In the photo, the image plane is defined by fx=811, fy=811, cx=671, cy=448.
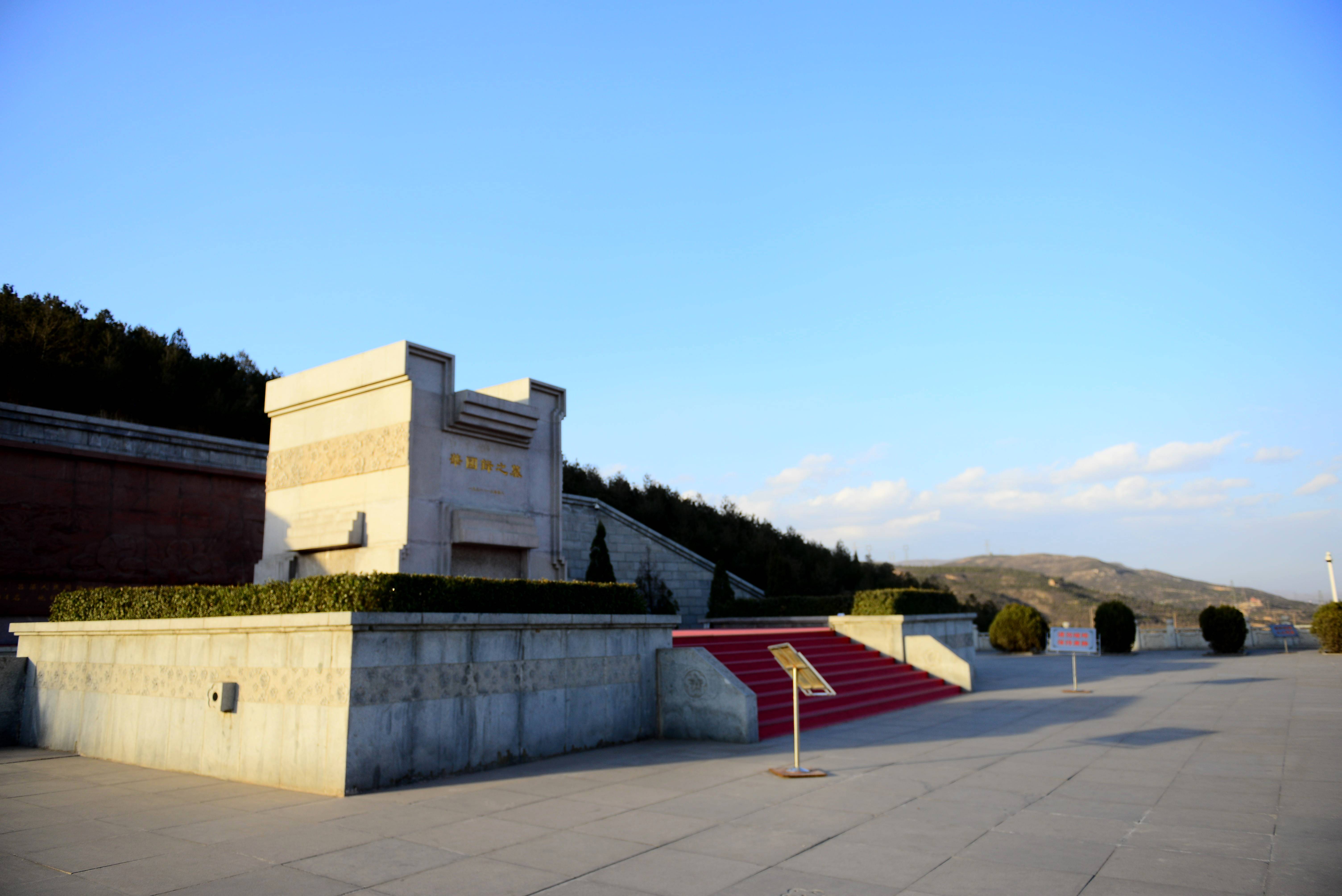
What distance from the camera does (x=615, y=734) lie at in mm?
10445

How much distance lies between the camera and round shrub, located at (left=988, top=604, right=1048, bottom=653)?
2542cm

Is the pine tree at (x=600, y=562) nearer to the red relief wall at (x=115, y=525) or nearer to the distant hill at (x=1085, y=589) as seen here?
the red relief wall at (x=115, y=525)

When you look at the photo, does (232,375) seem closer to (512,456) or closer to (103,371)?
(103,371)

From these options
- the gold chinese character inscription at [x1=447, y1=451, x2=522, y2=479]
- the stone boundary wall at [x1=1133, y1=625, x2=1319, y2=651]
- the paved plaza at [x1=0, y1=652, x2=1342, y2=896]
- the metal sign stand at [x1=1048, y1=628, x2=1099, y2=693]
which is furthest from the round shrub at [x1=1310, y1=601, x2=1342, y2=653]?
the gold chinese character inscription at [x1=447, y1=451, x2=522, y2=479]

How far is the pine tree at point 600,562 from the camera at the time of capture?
75.6 feet

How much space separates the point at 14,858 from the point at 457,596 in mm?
4093

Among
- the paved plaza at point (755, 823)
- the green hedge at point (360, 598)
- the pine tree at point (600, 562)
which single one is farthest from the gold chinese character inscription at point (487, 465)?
the pine tree at point (600, 562)

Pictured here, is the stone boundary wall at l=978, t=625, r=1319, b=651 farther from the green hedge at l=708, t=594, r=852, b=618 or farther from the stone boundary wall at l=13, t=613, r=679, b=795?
the stone boundary wall at l=13, t=613, r=679, b=795

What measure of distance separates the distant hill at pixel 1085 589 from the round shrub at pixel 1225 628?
1234 inches

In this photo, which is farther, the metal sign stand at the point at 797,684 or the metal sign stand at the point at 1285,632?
the metal sign stand at the point at 1285,632

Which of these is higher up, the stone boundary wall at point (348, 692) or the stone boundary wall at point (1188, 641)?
the stone boundary wall at point (348, 692)

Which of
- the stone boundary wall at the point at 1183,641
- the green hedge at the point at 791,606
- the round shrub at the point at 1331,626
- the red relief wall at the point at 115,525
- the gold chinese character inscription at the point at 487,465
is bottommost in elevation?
the stone boundary wall at the point at 1183,641

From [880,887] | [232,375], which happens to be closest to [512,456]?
[880,887]

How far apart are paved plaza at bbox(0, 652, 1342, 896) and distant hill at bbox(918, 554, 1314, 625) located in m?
51.8
